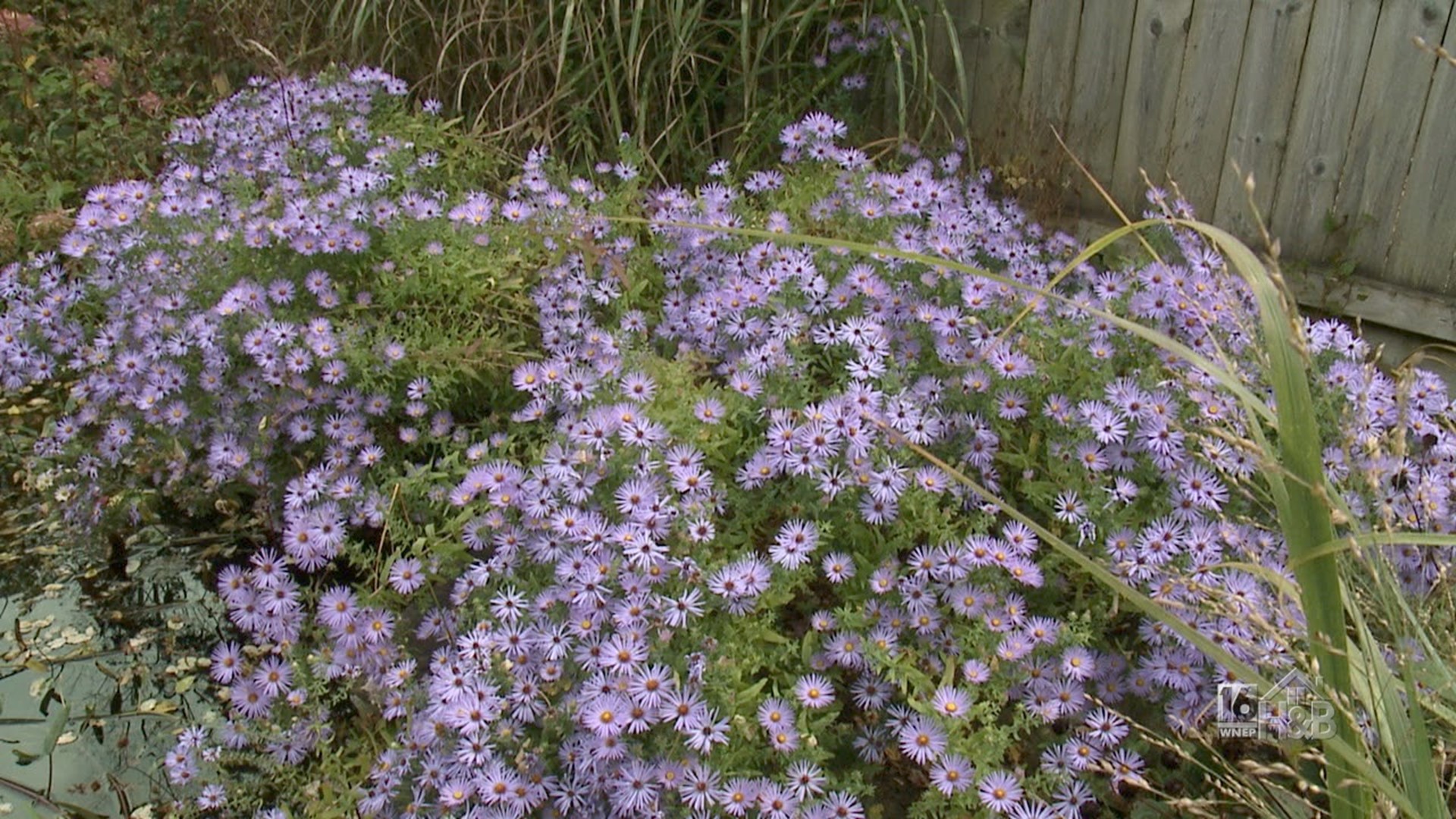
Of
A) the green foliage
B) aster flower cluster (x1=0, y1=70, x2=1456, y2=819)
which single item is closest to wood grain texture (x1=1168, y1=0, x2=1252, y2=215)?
aster flower cluster (x1=0, y1=70, x2=1456, y2=819)

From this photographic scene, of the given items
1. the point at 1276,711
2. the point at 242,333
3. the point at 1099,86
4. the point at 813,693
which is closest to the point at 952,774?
the point at 813,693

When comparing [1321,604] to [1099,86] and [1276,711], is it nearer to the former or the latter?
[1276,711]

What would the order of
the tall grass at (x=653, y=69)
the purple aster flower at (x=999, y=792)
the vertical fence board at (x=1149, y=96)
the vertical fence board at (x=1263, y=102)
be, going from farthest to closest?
the tall grass at (x=653, y=69)
the vertical fence board at (x=1149, y=96)
the vertical fence board at (x=1263, y=102)
the purple aster flower at (x=999, y=792)

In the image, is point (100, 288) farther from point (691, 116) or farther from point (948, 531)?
point (948, 531)

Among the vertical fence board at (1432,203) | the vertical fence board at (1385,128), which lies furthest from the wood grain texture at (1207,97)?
the vertical fence board at (1432,203)

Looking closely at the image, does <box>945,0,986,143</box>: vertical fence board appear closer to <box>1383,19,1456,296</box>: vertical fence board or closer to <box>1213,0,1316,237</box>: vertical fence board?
<box>1213,0,1316,237</box>: vertical fence board

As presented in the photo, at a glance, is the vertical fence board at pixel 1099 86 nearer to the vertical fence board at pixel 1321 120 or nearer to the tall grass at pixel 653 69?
the tall grass at pixel 653 69
